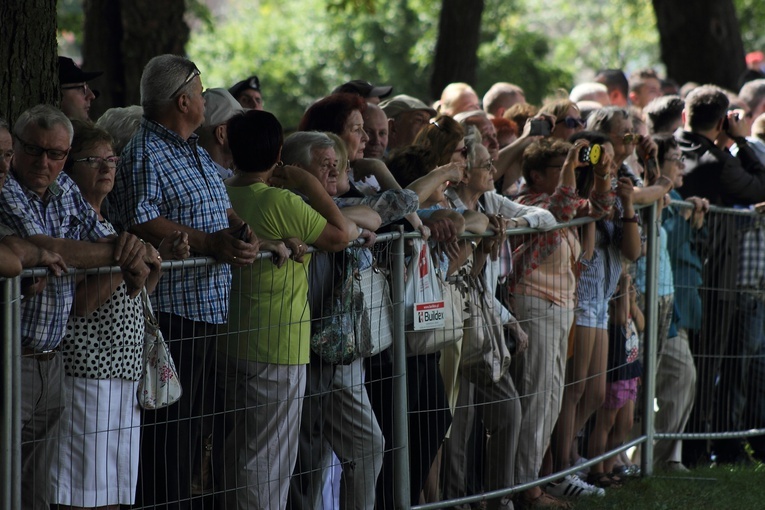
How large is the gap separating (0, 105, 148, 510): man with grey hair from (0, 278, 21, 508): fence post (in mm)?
74

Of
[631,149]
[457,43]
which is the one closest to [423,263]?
[631,149]

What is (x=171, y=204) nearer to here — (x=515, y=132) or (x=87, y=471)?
(x=87, y=471)

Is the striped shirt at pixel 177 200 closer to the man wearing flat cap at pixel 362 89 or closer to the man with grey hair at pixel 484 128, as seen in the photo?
the man with grey hair at pixel 484 128

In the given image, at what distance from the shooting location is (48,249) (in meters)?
4.25

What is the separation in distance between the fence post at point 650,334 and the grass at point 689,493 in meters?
0.19

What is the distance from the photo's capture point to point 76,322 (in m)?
4.54

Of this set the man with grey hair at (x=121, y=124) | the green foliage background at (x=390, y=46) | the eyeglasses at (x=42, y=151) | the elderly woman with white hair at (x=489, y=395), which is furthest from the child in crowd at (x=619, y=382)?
the green foliage background at (x=390, y=46)

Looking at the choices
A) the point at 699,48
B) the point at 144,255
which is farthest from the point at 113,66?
the point at 699,48

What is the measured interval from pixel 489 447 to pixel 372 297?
124 centimetres

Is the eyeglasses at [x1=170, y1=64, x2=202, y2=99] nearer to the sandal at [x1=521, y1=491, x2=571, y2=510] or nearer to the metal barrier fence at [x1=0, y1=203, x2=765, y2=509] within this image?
the metal barrier fence at [x1=0, y1=203, x2=765, y2=509]

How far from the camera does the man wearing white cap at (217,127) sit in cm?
596

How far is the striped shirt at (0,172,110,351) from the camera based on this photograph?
4.33m

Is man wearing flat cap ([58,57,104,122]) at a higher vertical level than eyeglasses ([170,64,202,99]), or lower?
higher

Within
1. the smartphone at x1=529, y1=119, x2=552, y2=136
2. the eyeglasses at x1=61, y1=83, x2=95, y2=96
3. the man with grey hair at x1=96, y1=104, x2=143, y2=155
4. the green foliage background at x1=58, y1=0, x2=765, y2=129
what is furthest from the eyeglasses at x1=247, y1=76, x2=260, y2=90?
the green foliage background at x1=58, y1=0, x2=765, y2=129
